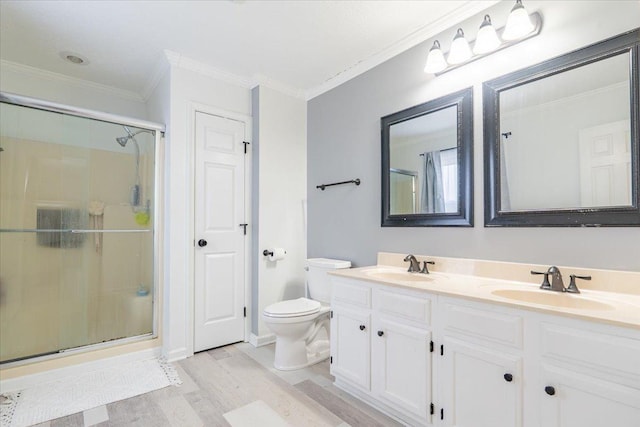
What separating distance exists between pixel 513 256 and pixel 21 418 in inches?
113

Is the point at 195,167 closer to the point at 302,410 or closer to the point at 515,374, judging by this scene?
the point at 302,410

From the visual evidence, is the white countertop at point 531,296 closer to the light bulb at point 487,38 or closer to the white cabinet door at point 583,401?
the white cabinet door at point 583,401

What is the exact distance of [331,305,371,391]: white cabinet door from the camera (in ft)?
5.99

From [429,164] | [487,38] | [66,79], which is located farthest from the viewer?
[66,79]

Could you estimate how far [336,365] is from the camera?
6.59ft

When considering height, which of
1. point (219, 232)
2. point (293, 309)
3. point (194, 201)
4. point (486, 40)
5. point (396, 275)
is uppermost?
point (486, 40)

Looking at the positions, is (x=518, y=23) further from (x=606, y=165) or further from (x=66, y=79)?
(x=66, y=79)

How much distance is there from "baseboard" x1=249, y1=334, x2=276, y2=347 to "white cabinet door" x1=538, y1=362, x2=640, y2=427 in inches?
84.0

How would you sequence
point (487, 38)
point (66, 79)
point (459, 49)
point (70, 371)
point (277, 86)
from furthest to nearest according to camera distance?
point (277, 86) < point (66, 79) < point (70, 371) < point (459, 49) < point (487, 38)

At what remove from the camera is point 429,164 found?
2.10m

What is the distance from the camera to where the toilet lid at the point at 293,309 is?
2.24 m

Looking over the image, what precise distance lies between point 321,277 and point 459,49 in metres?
1.88

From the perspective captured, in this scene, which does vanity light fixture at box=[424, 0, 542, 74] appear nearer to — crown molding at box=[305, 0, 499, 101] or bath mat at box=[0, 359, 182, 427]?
crown molding at box=[305, 0, 499, 101]

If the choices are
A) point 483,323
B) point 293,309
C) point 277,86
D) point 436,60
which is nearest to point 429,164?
point 436,60
